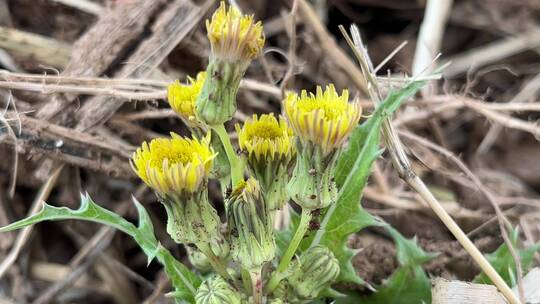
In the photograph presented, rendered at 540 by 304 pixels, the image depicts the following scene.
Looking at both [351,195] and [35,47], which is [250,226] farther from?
[35,47]

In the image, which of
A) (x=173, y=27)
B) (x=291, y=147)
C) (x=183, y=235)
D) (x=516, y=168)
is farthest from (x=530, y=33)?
(x=183, y=235)

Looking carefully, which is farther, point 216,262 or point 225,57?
point 216,262

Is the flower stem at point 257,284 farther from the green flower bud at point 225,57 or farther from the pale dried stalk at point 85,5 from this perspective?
the pale dried stalk at point 85,5

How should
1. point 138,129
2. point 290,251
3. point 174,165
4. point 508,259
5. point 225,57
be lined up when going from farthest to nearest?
point 138,129
point 508,259
point 290,251
point 225,57
point 174,165

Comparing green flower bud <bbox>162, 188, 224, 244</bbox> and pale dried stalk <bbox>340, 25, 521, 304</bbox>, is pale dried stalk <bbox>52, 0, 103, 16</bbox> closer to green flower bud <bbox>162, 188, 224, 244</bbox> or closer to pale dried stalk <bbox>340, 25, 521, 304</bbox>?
pale dried stalk <bbox>340, 25, 521, 304</bbox>

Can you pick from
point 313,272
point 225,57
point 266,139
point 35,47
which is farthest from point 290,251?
point 35,47

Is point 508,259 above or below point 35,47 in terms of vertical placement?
above

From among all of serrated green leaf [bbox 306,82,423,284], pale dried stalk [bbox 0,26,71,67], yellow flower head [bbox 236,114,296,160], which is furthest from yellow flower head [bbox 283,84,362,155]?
pale dried stalk [bbox 0,26,71,67]

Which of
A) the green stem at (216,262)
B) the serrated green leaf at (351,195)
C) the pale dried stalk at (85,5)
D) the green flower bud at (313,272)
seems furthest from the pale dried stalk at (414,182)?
the pale dried stalk at (85,5)
